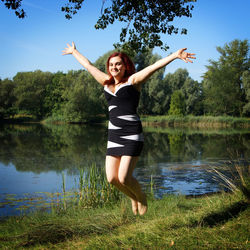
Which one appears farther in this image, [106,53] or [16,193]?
[106,53]

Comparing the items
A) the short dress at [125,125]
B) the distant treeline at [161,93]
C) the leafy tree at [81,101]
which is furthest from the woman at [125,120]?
the leafy tree at [81,101]

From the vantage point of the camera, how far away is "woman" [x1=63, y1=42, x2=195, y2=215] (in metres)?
3.39

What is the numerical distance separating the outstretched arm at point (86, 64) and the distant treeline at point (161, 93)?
39.7m

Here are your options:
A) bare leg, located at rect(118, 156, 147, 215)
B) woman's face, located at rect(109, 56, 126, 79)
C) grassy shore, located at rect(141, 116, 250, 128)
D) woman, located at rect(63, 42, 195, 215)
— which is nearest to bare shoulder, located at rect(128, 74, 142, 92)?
woman, located at rect(63, 42, 195, 215)

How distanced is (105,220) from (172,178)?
21.8ft

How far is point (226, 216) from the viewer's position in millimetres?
4098

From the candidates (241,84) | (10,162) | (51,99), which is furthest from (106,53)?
(10,162)

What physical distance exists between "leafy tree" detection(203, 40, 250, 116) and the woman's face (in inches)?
1640

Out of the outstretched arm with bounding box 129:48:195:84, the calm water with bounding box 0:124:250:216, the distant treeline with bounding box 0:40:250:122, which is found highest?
the distant treeline with bounding box 0:40:250:122

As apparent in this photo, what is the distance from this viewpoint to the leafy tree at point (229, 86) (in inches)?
1688

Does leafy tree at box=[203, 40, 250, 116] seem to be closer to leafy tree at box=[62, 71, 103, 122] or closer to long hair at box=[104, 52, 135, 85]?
leafy tree at box=[62, 71, 103, 122]

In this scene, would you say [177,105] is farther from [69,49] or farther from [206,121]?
[69,49]

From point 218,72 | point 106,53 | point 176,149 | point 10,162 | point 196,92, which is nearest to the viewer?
point 10,162

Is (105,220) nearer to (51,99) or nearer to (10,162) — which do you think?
(10,162)
